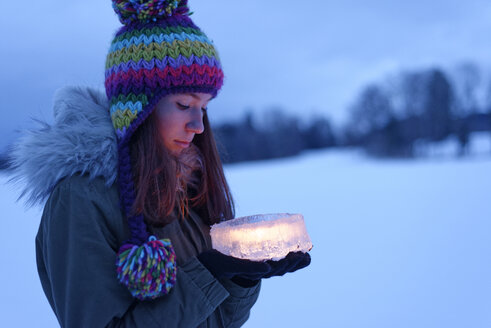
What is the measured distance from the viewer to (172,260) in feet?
3.52

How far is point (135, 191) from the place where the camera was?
3.81 ft

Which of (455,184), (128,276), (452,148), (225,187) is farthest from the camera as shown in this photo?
(452,148)

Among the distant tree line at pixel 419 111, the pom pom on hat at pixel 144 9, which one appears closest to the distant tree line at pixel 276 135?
the distant tree line at pixel 419 111

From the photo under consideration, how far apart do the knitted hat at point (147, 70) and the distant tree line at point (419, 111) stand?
11.8 m

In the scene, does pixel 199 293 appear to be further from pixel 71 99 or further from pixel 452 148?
pixel 452 148

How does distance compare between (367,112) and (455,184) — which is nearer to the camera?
(455,184)

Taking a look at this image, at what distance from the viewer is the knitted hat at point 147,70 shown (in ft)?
3.68

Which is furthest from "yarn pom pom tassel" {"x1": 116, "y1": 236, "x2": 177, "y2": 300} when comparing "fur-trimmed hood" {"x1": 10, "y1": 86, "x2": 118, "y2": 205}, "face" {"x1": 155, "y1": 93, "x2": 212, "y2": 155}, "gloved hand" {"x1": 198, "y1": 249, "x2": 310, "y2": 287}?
"face" {"x1": 155, "y1": 93, "x2": 212, "y2": 155}

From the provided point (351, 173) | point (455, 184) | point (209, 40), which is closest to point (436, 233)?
point (455, 184)

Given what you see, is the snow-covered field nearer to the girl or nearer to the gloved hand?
the girl

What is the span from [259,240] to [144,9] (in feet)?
2.62

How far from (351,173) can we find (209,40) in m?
8.57

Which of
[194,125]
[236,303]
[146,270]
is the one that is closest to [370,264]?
[236,303]

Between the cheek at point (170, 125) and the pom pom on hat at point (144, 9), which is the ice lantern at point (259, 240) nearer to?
the cheek at point (170, 125)
